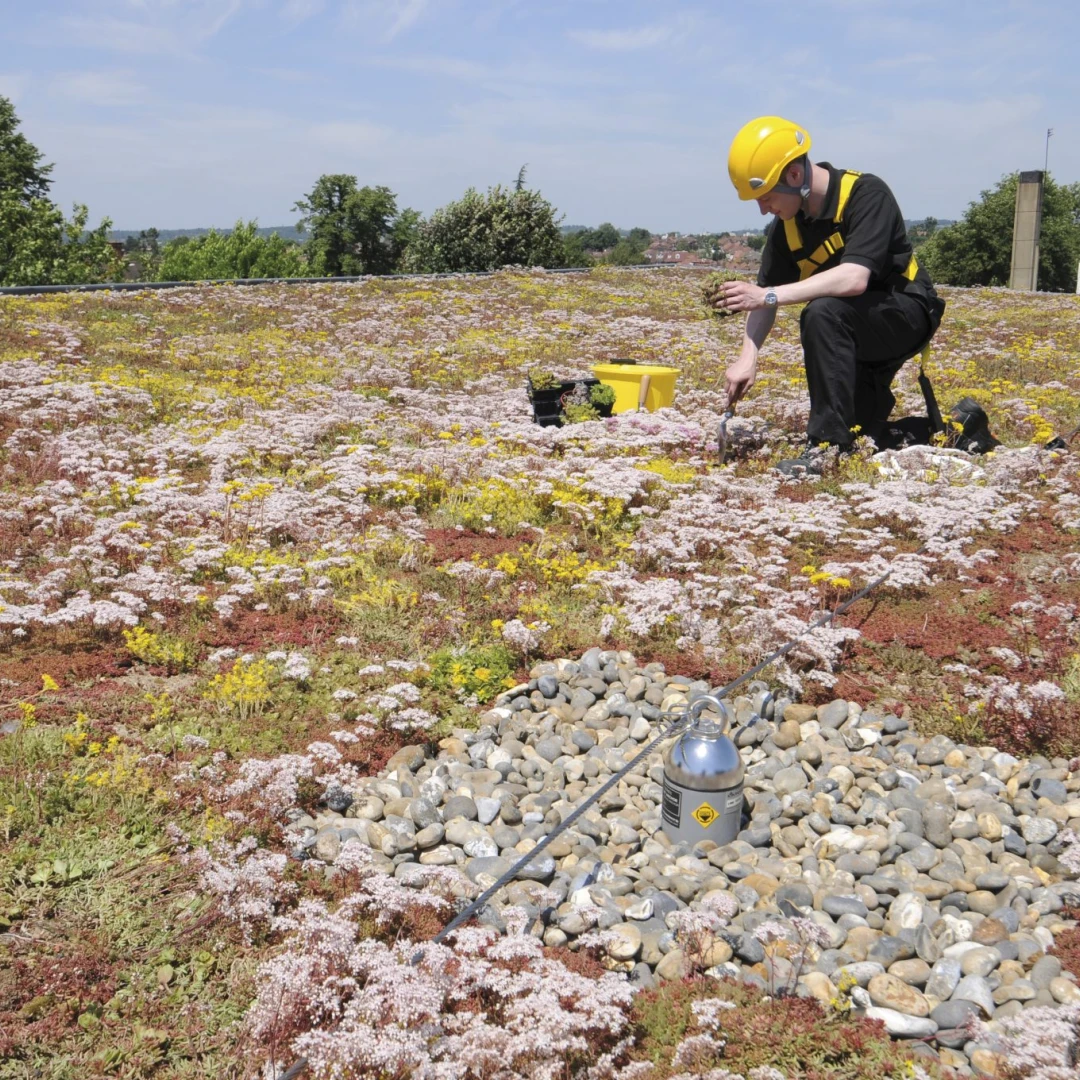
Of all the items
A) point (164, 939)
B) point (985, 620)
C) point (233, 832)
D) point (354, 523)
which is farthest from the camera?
point (354, 523)

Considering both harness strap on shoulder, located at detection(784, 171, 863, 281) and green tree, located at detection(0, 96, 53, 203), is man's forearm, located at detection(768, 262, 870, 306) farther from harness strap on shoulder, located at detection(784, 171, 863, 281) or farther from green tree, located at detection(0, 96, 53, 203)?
green tree, located at detection(0, 96, 53, 203)

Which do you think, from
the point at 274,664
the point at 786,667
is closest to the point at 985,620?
the point at 786,667

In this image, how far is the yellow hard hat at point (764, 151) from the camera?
7.07 m

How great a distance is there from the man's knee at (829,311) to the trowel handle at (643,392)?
92.1 inches

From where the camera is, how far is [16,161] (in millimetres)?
59406

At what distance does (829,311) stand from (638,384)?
265cm

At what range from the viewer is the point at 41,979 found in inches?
121

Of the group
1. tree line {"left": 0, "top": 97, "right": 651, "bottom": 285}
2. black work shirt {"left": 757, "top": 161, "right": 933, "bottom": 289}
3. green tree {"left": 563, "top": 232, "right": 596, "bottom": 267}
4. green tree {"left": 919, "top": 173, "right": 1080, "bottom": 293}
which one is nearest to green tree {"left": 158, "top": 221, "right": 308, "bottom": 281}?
tree line {"left": 0, "top": 97, "right": 651, "bottom": 285}

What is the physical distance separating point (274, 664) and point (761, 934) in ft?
10.2

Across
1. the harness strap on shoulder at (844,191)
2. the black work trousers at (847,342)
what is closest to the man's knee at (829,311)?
the black work trousers at (847,342)

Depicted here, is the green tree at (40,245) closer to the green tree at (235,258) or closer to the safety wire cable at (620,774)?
the green tree at (235,258)

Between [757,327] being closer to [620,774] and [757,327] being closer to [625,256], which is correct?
[620,774]

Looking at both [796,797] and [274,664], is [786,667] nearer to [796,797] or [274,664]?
[796,797]

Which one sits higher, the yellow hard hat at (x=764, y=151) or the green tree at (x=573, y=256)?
the green tree at (x=573, y=256)
